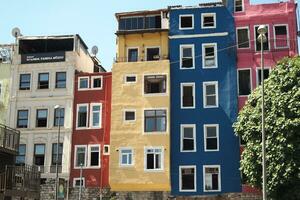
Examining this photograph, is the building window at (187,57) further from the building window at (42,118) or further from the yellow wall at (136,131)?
the building window at (42,118)

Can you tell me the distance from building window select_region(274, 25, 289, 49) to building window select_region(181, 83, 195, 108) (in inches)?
337

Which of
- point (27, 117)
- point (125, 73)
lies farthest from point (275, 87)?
point (27, 117)

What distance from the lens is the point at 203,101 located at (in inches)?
1886

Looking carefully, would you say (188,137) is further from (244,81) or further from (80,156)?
(80,156)

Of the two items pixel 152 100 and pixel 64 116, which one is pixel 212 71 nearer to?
pixel 152 100

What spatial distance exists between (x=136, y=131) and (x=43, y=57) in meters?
12.6

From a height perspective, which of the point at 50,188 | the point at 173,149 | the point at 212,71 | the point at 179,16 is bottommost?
the point at 50,188

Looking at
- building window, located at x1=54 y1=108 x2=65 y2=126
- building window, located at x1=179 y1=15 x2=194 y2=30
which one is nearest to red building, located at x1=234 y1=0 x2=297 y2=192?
building window, located at x1=179 y1=15 x2=194 y2=30

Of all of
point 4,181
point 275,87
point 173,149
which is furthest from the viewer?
point 173,149

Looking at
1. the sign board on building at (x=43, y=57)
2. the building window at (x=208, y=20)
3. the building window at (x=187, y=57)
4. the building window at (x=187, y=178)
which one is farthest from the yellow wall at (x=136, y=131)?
the sign board on building at (x=43, y=57)

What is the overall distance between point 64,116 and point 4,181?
19795 mm

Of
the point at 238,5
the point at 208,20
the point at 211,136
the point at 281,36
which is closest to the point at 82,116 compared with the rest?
the point at 211,136

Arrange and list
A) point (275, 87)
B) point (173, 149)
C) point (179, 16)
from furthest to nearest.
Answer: point (179, 16) < point (173, 149) < point (275, 87)

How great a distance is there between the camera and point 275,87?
4212 centimetres
